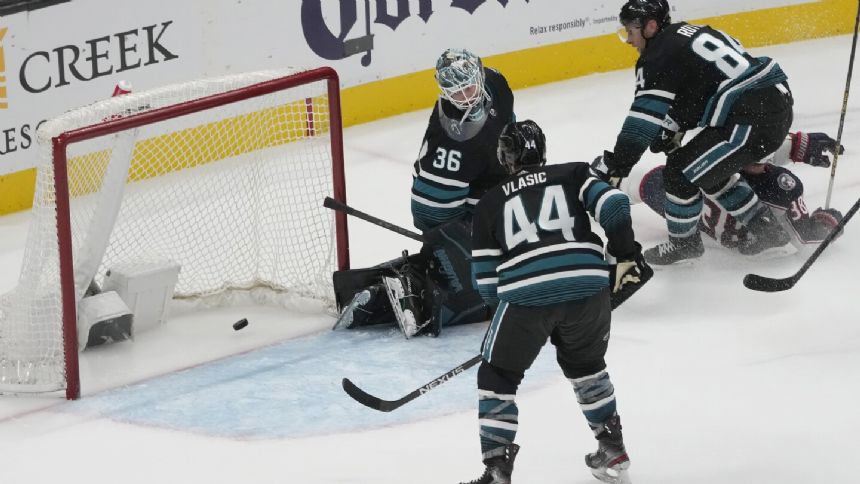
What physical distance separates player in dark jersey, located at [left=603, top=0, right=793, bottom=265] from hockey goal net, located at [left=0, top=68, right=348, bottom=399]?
1.06m

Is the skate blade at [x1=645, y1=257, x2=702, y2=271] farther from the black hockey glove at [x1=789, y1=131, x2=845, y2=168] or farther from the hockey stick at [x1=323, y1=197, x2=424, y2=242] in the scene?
the hockey stick at [x1=323, y1=197, x2=424, y2=242]

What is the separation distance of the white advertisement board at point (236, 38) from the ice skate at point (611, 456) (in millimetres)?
3199

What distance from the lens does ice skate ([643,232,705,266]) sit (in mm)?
5609

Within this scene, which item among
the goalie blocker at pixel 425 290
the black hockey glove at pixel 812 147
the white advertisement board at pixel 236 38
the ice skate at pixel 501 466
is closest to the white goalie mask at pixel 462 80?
the goalie blocker at pixel 425 290

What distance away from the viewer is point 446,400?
462 cm

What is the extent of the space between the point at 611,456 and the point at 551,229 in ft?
2.05

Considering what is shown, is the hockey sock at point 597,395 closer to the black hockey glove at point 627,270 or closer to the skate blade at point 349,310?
the black hockey glove at point 627,270

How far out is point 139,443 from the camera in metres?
4.42

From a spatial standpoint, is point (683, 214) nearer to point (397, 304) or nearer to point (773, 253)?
point (773, 253)

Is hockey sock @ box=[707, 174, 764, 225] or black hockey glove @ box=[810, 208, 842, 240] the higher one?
hockey sock @ box=[707, 174, 764, 225]

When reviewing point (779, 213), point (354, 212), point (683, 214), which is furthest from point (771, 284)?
point (354, 212)

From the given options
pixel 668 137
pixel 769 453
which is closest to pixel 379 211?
pixel 668 137

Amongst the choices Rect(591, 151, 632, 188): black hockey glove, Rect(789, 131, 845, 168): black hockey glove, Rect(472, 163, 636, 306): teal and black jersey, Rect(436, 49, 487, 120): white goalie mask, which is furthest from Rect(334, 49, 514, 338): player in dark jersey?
Rect(789, 131, 845, 168): black hockey glove

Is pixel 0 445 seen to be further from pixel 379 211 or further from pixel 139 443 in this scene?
pixel 379 211
